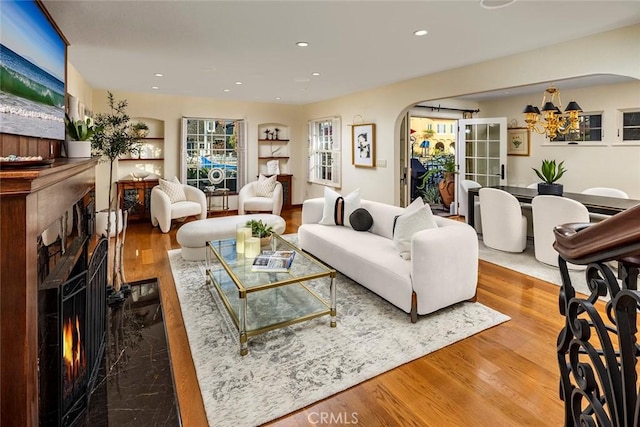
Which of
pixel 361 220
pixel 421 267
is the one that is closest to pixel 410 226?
pixel 421 267

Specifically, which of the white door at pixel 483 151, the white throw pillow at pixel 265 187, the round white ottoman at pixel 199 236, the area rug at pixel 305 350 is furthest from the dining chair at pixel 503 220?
the white throw pillow at pixel 265 187

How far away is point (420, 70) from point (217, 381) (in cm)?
432

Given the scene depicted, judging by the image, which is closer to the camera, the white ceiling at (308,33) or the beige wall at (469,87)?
the white ceiling at (308,33)

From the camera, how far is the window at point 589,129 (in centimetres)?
617

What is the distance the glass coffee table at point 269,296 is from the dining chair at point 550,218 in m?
2.72

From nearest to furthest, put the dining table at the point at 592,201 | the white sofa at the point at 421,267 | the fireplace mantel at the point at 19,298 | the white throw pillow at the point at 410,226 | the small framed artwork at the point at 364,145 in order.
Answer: the fireplace mantel at the point at 19,298, the white sofa at the point at 421,267, the white throw pillow at the point at 410,226, the dining table at the point at 592,201, the small framed artwork at the point at 364,145

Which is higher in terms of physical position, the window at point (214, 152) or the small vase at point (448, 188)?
the window at point (214, 152)

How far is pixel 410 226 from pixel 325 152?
4.75 m

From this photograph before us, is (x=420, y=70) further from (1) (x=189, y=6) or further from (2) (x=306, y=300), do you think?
(2) (x=306, y=300)

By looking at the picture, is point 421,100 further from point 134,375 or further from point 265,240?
point 134,375

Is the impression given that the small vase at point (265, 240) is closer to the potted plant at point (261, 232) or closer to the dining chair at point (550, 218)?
the potted plant at point (261, 232)

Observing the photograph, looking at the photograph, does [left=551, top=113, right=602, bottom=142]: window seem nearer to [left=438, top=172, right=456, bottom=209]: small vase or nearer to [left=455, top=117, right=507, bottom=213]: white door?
[left=455, top=117, right=507, bottom=213]: white door

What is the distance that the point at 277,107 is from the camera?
8.01 meters

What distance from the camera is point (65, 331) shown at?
1.75m
